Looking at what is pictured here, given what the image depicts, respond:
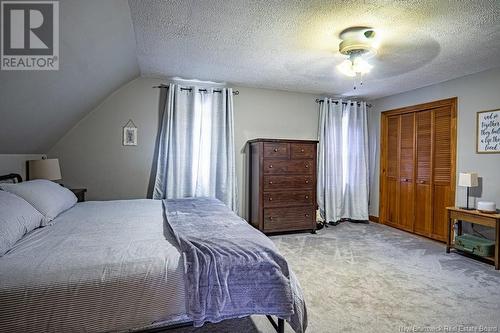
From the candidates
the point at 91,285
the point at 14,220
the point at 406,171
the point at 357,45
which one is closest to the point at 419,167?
the point at 406,171

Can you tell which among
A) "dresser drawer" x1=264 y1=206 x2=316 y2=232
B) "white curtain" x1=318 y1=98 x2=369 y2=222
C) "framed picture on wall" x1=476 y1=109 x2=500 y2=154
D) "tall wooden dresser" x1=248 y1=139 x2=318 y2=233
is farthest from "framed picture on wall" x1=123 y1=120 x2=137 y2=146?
"framed picture on wall" x1=476 y1=109 x2=500 y2=154

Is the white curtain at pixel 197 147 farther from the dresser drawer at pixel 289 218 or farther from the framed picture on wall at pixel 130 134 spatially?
the dresser drawer at pixel 289 218

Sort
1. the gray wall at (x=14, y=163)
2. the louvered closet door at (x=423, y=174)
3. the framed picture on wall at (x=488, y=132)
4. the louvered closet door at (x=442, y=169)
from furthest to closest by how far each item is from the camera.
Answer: the louvered closet door at (x=423, y=174) < the louvered closet door at (x=442, y=169) < the framed picture on wall at (x=488, y=132) < the gray wall at (x=14, y=163)

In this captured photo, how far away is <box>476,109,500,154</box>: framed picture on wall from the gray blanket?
3352 mm

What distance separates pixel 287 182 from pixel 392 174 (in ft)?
6.84

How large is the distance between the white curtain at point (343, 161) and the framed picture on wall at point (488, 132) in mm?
1780

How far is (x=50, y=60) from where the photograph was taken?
7.17 ft

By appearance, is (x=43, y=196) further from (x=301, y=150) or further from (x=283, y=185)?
(x=301, y=150)

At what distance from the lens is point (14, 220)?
1.66 meters

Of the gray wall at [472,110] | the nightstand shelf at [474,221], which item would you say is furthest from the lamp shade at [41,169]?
the gray wall at [472,110]

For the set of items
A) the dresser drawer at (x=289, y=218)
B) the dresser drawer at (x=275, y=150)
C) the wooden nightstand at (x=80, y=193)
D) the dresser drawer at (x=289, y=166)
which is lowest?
the dresser drawer at (x=289, y=218)

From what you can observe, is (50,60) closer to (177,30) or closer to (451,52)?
(177,30)

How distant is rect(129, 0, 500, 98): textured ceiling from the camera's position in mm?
2068

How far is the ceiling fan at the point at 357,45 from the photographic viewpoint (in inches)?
94.8
